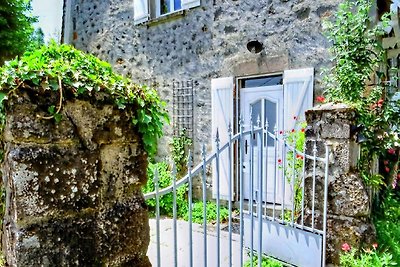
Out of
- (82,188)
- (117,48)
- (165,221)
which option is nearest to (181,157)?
(165,221)

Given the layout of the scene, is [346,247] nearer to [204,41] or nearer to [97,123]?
[97,123]

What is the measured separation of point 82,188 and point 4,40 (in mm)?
7017

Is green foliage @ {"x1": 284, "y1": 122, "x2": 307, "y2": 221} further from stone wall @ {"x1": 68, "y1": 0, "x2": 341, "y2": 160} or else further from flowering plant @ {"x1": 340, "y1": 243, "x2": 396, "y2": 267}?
stone wall @ {"x1": 68, "y1": 0, "x2": 341, "y2": 160}

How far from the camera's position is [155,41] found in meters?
5.93

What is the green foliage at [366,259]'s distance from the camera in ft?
8.32

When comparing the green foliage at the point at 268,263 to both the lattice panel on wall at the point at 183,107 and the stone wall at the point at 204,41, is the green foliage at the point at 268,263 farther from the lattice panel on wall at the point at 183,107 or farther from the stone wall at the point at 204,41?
the lattice panel on wall at the point at 183,107

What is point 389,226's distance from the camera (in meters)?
3.23

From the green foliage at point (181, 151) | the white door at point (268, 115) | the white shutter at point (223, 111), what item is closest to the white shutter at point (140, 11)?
the white shutter at point (223, 111)

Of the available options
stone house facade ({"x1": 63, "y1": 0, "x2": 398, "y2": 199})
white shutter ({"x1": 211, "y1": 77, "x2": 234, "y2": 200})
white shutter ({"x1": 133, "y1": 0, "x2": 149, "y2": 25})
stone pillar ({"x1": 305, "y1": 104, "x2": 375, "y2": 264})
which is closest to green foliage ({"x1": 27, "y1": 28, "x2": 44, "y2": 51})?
stone house facade ({"x1": 63, "y1": 0, "x2": 398, "y2": 199})

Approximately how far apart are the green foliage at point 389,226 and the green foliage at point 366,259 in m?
0.19

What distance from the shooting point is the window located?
230 inches

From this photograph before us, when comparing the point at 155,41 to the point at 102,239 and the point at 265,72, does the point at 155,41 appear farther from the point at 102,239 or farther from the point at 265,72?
the point at 102,239

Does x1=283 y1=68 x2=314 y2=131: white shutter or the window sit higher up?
the window

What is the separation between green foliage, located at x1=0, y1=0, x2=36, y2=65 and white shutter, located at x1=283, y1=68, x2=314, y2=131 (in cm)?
591
